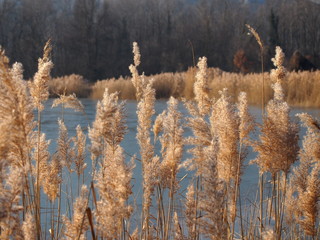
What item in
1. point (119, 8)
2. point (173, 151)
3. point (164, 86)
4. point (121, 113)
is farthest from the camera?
point (119, 8)

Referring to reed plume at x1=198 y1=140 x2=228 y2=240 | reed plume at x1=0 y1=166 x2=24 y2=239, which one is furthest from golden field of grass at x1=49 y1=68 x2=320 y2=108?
reed plume at x1=0 y1=166 x2=24 y2=239

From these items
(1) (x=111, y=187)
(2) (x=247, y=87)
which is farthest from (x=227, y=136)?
(2) (x=247, y=87)

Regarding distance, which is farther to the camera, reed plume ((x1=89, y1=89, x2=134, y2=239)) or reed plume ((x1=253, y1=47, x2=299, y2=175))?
reed plume ((x1=253, y1=47, x2=299, y2=175))

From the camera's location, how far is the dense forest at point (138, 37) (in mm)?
36062

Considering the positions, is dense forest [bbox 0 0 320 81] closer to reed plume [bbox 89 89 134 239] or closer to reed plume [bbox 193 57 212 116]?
reed plume [bbox 193 57 212 116]

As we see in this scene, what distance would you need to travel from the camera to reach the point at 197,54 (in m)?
38.3

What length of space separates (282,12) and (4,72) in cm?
4507

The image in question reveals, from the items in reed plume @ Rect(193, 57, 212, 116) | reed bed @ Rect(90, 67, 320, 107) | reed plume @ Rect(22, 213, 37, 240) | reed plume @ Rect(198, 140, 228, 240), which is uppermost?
reed plume @ Rect(193, 57, 212, 116)

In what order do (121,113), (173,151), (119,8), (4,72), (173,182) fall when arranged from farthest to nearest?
(119,8) → (173,182) → (173,151) → (121,113) → (4,72)

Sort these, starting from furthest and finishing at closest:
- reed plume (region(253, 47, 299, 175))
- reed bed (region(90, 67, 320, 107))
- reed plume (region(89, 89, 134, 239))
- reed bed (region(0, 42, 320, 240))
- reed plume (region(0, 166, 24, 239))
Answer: reed bed (region(90, 67, 320, 107)), reed plume (region(253, 47, 299, 175)), reed plume (region(89, 89, 134, 239)), reed bed (region(0, 42, 320, 240)), reed plume (region(0, 166, 24, 239))

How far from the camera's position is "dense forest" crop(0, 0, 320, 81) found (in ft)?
118

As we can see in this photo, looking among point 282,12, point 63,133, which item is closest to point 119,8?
point 282,12

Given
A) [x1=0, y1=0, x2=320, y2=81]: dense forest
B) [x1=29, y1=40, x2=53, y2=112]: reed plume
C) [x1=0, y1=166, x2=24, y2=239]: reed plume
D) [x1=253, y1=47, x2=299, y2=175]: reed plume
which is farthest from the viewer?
[x1=0, y1=0, x2=320, y2=81]: dense forest

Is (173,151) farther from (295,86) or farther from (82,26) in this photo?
(82,26)
